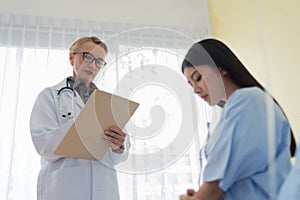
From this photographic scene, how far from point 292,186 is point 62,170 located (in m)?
0.84

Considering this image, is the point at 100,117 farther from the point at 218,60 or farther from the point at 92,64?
the point at 218,60

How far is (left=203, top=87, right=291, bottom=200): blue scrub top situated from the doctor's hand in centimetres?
25

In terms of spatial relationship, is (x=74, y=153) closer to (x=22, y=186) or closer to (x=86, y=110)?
(x=86, y=110)

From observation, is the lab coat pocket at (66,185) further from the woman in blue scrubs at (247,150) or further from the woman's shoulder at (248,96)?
the woman's shoulder at (248,96)

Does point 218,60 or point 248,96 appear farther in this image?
point 218,60

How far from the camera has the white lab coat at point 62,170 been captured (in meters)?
1.19

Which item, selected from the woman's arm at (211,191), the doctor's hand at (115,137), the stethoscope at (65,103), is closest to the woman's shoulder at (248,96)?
the woman's arm at (211,191)

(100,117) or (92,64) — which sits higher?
(92,64)

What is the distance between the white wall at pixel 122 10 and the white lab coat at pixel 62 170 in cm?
102

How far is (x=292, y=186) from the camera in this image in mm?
530

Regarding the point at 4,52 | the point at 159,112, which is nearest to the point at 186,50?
the point at 159,112

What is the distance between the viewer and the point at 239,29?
1645 mm

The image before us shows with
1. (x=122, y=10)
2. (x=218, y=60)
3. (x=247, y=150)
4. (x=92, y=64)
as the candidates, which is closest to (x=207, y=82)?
(x=218, y=60)

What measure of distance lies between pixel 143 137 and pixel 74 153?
0.88 ft
